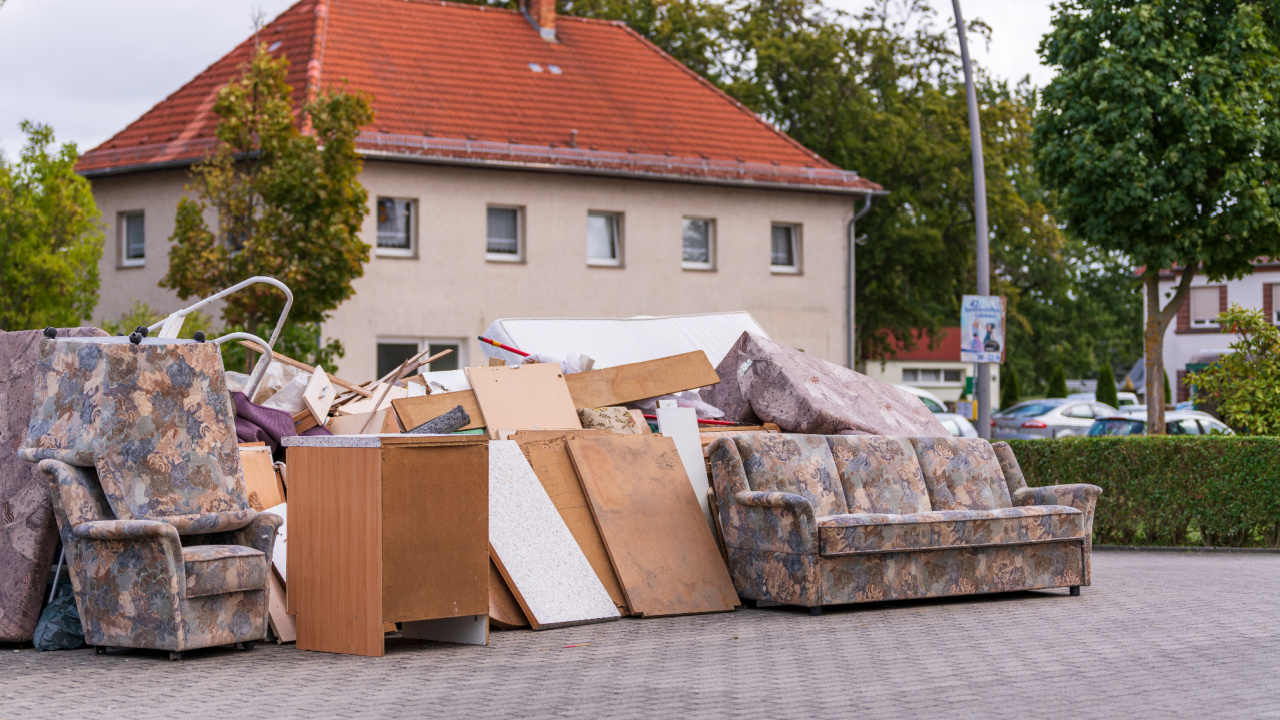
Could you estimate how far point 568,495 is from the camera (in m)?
10.0

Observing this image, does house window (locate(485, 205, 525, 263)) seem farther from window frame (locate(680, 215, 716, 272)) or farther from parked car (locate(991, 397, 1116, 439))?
parked car (locate(991, 397, 1116, 439))

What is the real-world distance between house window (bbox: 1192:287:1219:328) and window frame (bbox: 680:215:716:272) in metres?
29.7

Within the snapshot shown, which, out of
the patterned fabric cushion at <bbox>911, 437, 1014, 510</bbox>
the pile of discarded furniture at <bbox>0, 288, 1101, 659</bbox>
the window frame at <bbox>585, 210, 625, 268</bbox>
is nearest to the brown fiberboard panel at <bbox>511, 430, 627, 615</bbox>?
the pile of discarded furniture at <bbox>0, 288, 1101, 659</bbox>

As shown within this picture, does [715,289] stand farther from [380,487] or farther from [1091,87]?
[380,487]

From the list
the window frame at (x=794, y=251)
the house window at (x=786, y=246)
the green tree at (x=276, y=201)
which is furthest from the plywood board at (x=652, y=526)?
the house window at (x=786, y=246)

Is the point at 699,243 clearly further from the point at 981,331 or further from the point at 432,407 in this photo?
the point at 432,407

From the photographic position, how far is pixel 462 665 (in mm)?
7688

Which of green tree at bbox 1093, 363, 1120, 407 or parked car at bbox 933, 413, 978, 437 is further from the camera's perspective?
green tree at bbox 1093, 363, 1120, 407

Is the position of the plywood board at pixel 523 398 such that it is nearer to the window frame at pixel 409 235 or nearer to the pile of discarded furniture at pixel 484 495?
the pile of discarded furniture at pixel 484 495

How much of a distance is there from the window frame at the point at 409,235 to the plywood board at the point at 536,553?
16.9 meters

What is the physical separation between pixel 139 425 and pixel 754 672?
3.70 m

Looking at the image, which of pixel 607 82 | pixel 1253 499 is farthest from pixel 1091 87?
pixel 607 82

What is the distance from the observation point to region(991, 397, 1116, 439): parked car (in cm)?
3350

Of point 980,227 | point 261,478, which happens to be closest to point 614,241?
point 980,227
